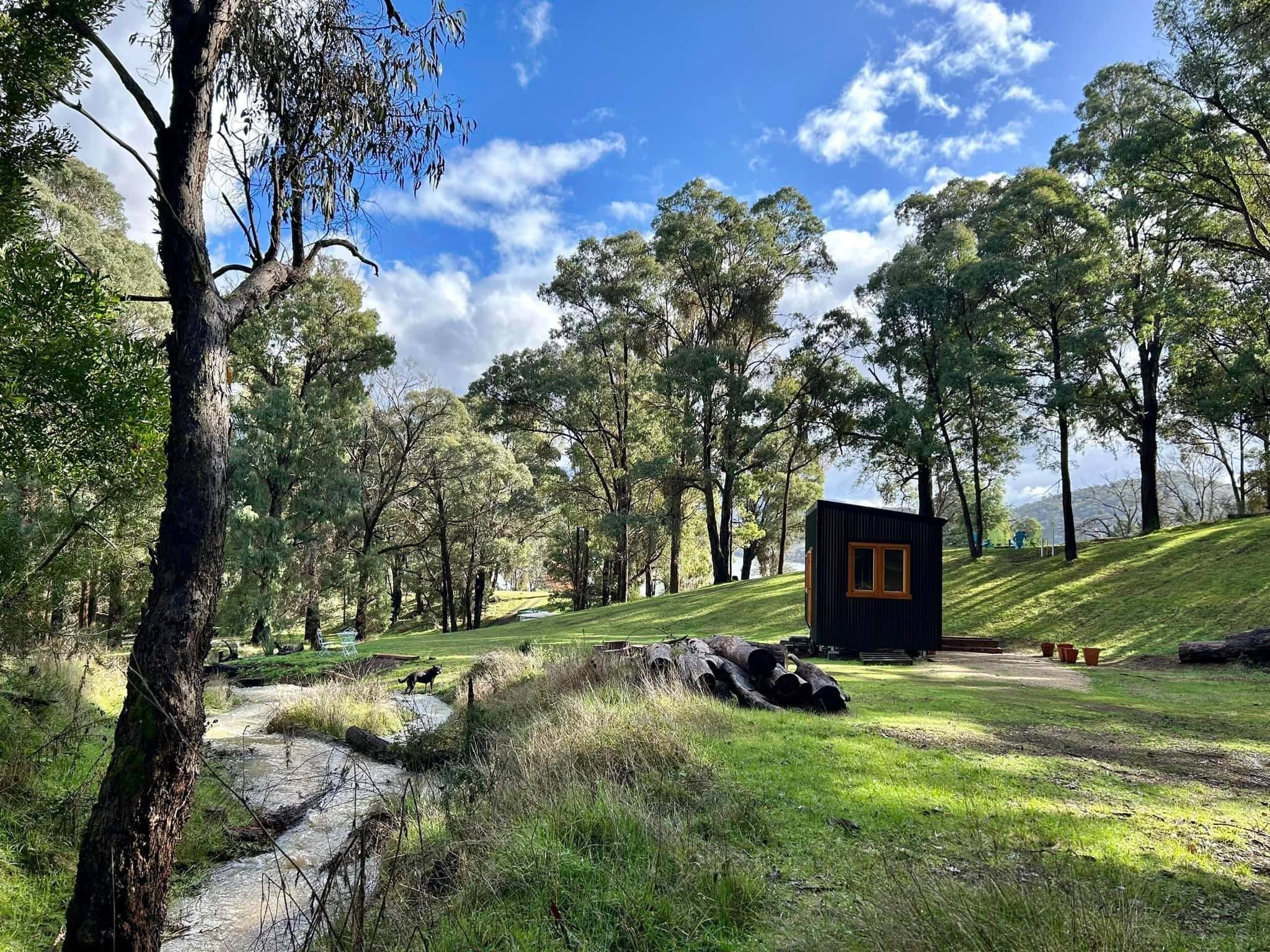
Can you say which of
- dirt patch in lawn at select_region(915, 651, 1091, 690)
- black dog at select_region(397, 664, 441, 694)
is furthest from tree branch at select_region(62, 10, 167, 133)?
dirt patch in lawn at select_region(915, 651, 1091, 690)

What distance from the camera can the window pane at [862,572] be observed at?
1509 centimetres

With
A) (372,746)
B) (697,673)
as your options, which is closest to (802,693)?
(697,673)

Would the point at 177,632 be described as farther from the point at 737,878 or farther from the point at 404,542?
the point at 404,542

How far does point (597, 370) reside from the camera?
31.0 meters

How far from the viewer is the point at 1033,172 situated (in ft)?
74.7

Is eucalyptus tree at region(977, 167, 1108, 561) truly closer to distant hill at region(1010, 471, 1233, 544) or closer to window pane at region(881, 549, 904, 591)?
window pane at region(881, 549, 904, 591)

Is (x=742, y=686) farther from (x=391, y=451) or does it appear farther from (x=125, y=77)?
(x=391, y=451)

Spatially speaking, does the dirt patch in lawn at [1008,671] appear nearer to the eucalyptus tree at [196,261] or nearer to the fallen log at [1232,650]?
the fallen log at [1232,650]

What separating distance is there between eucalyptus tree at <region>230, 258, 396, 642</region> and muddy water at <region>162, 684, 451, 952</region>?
1042 cm

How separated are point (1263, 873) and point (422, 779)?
21.7 feet

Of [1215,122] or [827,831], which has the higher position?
[1215,122]

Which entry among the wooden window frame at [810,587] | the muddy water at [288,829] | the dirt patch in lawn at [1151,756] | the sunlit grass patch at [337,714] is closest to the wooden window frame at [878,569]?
the wooden window frame at [810,587]

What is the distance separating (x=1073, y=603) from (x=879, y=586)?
28.4 feet

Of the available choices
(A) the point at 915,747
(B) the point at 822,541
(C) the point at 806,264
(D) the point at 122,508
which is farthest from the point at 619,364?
(A) the point at 915,747
